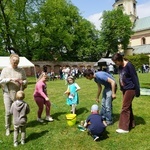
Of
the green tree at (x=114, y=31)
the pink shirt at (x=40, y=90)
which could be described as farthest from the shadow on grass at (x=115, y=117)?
the green tree at (x=114, y=31)

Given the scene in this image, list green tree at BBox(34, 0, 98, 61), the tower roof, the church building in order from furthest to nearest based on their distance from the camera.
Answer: the tower roof < the church building < green tree at BBox(34, 0, 98, 61)

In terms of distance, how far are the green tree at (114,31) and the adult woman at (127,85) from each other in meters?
54.6

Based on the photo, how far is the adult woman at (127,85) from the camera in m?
6.64

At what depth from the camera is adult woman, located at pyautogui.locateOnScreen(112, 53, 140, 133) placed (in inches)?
262

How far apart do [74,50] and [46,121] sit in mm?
47657

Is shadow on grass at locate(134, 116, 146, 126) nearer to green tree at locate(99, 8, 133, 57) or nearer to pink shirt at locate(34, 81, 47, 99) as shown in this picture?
pink shirt at locate(34, 81, 47, 99)

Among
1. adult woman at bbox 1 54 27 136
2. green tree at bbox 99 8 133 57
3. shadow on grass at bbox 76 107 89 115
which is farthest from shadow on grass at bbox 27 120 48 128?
green tree at bbox 99 8 133 57

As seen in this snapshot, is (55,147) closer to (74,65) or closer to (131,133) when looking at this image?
(131,133)

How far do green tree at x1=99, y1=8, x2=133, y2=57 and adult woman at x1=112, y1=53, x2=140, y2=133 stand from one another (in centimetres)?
5461

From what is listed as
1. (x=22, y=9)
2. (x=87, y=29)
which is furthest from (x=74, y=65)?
(x=22, y=9)

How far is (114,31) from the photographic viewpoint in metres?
62.0

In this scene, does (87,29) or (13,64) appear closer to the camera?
(13,64)

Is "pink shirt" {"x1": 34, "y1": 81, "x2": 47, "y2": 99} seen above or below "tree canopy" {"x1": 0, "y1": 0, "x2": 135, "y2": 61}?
below

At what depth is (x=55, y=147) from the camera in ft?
20.1
